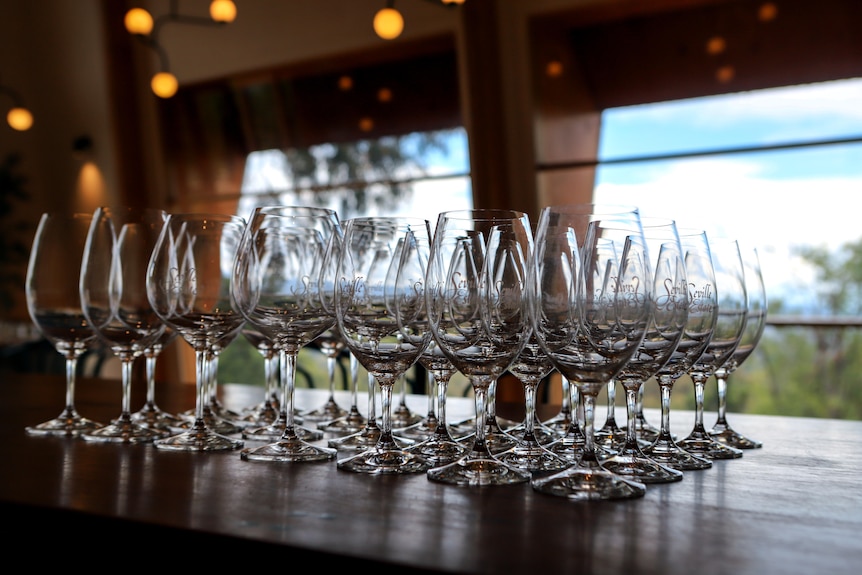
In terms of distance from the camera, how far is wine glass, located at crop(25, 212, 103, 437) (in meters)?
1.43

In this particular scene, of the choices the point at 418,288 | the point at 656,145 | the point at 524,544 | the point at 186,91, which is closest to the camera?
the point at 524,544

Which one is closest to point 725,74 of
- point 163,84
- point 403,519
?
point 163,84

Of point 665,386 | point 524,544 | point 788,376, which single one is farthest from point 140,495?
point 788,376

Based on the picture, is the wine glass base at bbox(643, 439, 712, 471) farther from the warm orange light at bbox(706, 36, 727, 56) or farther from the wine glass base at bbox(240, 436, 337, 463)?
the warm orange light at bbox(706, 36, 727, 56)

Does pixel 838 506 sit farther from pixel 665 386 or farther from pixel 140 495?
pixel 140 495

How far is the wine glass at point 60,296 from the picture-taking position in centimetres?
143

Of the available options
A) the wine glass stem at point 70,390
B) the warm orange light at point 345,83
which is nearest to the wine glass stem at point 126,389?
the wine glass stem at point 70,390

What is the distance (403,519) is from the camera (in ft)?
2.57

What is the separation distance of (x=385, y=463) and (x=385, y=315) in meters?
0.17

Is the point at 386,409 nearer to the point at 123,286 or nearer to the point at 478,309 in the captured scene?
the point at 478,309

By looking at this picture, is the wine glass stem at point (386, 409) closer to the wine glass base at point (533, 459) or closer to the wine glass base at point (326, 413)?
the wine glass base at point (533, 459)

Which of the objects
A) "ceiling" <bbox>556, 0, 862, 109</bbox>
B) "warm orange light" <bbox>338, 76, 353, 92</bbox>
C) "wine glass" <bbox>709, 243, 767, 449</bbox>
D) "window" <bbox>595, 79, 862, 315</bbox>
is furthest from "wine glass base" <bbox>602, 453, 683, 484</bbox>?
"warm orange light" <bbox>338, 76, 353, 92</bbox>

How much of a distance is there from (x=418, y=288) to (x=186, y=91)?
7.66m

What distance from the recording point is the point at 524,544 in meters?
0.71
